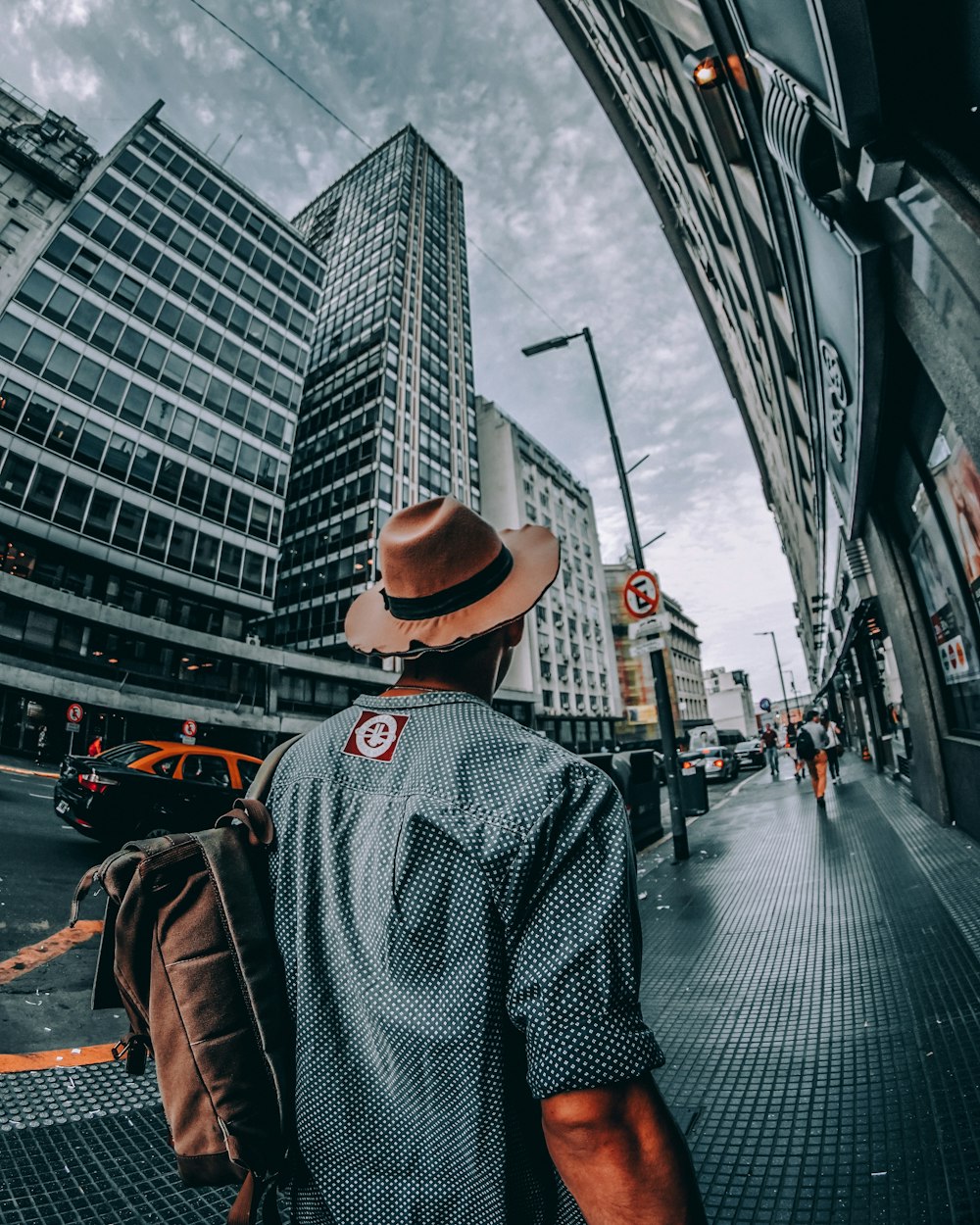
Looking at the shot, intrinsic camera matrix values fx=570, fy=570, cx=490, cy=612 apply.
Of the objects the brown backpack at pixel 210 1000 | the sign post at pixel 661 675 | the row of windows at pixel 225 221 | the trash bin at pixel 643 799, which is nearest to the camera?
the brown backpack at pixel 210 1000

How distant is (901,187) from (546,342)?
8.65 meters

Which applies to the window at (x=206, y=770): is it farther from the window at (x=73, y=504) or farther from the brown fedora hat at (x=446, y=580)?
the window at (x=73, y=504)

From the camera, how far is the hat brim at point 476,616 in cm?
129

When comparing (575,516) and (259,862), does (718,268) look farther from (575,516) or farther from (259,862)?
(575,516)

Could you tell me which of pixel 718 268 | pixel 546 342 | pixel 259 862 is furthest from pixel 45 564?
pixel 259 862

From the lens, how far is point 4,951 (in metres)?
4.34

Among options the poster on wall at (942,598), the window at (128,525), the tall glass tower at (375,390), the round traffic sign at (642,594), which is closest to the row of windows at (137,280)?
the window at (128,525)

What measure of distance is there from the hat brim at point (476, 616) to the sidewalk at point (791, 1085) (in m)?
2.37

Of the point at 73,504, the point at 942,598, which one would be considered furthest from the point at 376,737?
the point at 73,504

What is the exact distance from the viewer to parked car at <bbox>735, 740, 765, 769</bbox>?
27.0 metres

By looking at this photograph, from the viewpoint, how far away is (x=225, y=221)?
3619 cm

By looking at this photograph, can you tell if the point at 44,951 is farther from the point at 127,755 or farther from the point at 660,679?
the point at 660,679

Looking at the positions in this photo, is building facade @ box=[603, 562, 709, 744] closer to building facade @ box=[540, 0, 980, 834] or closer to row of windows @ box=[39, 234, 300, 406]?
row of windows @ box=[39, 234, 300, 406]

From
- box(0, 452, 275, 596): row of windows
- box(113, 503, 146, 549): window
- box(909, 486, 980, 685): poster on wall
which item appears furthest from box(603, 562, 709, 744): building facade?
box(909, 486, 980, 685): poster on wall
